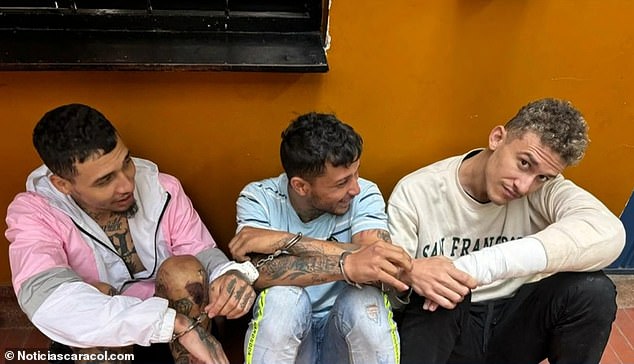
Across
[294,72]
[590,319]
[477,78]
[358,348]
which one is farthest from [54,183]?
[590,319]

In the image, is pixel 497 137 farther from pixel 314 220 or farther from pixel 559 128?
pixel 314 220

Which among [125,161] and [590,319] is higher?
[125,161]

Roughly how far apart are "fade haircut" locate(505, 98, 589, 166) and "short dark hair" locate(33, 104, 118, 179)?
1.09m

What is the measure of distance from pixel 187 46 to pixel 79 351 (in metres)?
0.86

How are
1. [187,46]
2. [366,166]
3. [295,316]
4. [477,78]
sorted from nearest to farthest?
[295,316], [187,46], [477,78], [366,166]

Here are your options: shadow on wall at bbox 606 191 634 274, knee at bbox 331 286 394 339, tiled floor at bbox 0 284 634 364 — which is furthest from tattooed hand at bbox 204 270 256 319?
shadow on wall at bbox 606 191 634 274

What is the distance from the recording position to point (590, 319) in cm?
163

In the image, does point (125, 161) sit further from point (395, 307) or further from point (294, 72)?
point (395, 307)

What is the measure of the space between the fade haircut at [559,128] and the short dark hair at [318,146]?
1.53 ft

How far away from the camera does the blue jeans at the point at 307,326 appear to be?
4.96ft

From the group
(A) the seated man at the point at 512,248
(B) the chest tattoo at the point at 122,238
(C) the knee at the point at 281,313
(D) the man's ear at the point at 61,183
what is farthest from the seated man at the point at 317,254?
(D) the man's ear at the point at 61,183

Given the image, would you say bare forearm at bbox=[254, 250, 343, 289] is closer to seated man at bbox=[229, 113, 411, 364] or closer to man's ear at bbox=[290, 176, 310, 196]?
seated man at bbox=[229, 113, 411, 364]

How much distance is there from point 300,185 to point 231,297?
13.6 inches

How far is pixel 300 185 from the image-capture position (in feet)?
5.25
